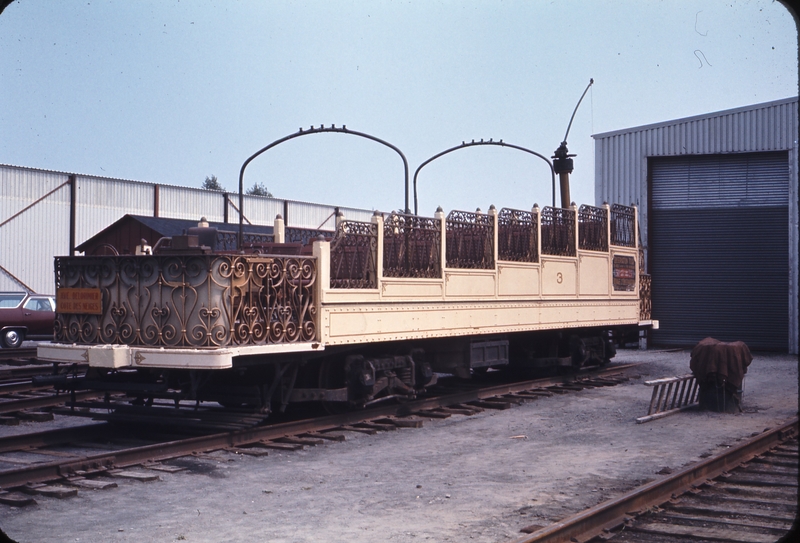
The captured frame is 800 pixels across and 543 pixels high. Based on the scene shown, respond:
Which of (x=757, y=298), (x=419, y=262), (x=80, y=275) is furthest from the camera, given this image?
(x=757, y=298)

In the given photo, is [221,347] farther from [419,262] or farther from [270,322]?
[419,262]

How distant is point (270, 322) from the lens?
10.0m


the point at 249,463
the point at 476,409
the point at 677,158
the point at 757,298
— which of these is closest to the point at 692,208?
the point at 677,158

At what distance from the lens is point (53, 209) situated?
119 feet

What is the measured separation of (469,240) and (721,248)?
47.0ft

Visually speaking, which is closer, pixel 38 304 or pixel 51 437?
pixel 51 437

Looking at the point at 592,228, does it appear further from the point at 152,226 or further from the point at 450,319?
the point at 152,226

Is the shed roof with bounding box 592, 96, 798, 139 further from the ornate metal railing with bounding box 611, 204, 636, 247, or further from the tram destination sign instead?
the tram destination sign

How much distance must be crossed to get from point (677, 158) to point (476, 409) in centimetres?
1561

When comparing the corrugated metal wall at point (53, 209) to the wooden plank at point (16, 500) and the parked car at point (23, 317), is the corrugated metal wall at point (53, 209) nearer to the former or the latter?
the parked car at point (23, 317)

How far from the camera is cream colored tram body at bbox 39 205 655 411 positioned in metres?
9.73

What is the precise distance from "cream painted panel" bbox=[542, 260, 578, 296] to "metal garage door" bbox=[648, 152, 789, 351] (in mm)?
10689

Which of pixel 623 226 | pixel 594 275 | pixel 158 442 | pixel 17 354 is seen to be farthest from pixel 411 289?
pixel 17 354

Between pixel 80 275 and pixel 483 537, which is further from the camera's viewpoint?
pixel 80 275
